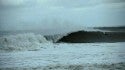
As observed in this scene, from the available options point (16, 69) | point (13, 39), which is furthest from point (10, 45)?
point (16, 69)

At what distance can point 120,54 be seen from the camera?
19.9 ft

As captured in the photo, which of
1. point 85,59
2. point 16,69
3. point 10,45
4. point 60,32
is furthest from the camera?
point 60,32

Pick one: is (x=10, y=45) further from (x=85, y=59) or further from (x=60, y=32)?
(x=60, y=32)

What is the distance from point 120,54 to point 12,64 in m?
2.44

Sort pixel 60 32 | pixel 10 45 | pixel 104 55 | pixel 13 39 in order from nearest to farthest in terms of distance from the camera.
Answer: pixel 104 55, pixel 10 45, pixel 13 39, pixel 60 32

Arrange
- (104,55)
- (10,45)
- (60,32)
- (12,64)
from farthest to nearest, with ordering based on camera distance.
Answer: (60,32) → (10,45) → (104,55) → (12,64)

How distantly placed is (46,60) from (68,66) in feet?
2.27

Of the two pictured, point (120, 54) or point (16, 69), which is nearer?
A: point (16, 69)

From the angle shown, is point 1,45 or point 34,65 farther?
point 1,45

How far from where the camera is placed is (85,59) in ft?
18.2

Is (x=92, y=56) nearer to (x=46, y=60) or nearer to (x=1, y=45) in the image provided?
(x=46, y=60)

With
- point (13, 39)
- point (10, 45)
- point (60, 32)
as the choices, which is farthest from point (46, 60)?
point (60, 32)

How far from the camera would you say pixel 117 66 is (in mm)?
4875

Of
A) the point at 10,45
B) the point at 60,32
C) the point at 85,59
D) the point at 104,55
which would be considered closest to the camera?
the point at 85,59
